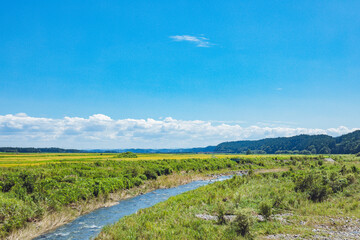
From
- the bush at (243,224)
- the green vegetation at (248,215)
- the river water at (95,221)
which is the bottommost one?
the river water at (95,221)

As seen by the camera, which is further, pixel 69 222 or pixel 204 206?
pixel 204 206

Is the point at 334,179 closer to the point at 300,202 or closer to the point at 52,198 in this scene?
the point at 300,202

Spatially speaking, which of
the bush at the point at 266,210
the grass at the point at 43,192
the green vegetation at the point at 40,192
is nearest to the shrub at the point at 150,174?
the grass at the point at 43,192

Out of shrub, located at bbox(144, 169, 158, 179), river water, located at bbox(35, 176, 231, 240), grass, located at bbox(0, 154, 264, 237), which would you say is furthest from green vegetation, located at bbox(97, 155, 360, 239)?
shrub, located at bbox(144, 169, 158, 179)

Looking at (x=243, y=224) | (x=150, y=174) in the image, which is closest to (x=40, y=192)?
(x=243, y=224)

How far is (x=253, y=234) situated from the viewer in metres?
16.8

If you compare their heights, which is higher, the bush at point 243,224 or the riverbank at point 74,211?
the bush at point 243,224

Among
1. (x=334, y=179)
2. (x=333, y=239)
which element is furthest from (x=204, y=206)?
(x=334, y=179)

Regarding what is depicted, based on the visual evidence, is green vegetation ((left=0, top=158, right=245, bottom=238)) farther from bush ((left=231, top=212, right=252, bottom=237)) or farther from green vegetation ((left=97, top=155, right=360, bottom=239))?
bush ((left=231, top=212, right=252, bottom=237))

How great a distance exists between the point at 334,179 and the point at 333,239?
21.9 metres

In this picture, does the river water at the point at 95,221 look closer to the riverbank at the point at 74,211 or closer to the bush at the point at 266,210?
the riverbank at the point at 74,211

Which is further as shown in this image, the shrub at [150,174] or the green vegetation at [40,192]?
the shrub at [150,174]

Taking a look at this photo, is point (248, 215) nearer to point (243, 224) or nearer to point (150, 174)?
point (243, 224)

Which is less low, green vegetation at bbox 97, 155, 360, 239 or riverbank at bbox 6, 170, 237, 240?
green vegetation at bbox 97, 155, 360, 239
